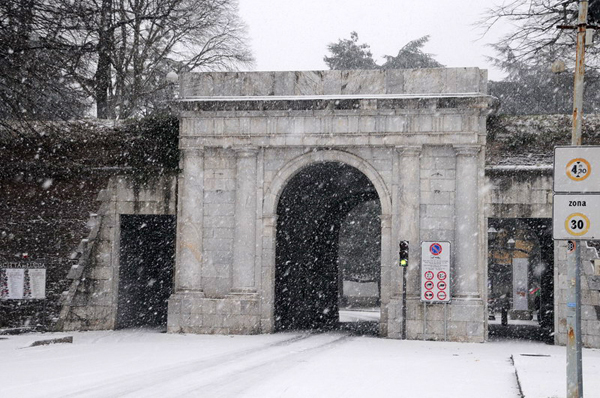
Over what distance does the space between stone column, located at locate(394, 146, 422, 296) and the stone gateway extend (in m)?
0.03

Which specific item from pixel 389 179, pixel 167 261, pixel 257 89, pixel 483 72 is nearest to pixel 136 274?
pixel 167 261

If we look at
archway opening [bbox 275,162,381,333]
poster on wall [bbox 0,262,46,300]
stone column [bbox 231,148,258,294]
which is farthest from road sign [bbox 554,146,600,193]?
poster on wall [bbox 0,262,46,300]

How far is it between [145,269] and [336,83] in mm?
8174

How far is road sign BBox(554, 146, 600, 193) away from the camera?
341 inches

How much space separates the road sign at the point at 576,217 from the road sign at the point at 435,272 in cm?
1107

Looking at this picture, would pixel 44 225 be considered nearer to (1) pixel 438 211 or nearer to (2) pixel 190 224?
(2) pixel 190 224

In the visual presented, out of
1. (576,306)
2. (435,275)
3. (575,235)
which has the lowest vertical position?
(435,275)

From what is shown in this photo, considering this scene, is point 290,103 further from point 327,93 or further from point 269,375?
point 269,375

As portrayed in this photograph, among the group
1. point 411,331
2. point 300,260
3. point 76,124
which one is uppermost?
point 76,124

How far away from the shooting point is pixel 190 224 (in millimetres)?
20984

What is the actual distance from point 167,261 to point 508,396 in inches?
626

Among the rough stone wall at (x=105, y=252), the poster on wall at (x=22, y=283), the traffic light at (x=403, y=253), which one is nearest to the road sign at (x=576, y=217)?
the traffic light at (x=403, y=253)

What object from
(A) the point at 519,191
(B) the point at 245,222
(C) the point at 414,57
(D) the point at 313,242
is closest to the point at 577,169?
(A) the point at 519,191

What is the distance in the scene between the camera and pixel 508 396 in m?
10.5
